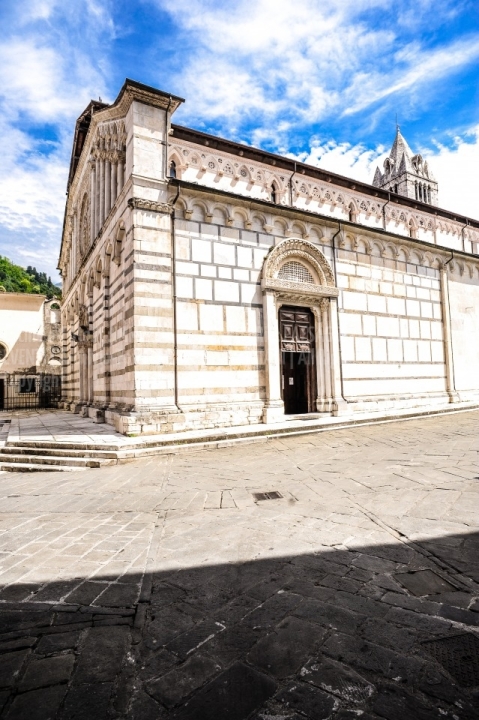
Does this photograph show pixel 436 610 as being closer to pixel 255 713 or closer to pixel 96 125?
pixel 255 713

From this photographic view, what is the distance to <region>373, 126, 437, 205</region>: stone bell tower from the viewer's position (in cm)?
4781

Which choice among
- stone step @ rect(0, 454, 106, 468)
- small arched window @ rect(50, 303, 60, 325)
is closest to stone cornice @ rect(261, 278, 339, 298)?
stone step @ rect(0, 454, 106, 468)

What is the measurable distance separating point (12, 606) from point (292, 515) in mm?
2709

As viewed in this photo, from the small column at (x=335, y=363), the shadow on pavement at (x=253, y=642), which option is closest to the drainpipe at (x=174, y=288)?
the small column at (x=335, y=363)

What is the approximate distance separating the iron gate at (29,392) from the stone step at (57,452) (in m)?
16.6

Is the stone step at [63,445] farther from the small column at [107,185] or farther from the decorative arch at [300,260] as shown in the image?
the small column at [107,185]

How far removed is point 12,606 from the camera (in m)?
2.69

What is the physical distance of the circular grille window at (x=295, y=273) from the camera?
1235cm

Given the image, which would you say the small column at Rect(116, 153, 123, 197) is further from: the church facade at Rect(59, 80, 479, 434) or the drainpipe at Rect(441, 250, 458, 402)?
the drainpipe at Rect(441, 250, 458, 402)

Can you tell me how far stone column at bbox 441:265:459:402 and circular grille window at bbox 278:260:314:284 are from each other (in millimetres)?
6757

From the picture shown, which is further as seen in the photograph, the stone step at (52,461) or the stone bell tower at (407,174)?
the stone bell tower at (407,174)

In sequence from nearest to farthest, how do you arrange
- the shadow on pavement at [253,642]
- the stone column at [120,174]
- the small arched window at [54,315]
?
1. the shadow on pavement at [253,642]
2. the stone column at [120,174]
3. the small arched window at [54,315]

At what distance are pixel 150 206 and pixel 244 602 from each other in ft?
31.1

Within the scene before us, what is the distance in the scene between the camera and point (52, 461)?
767 centimetres
